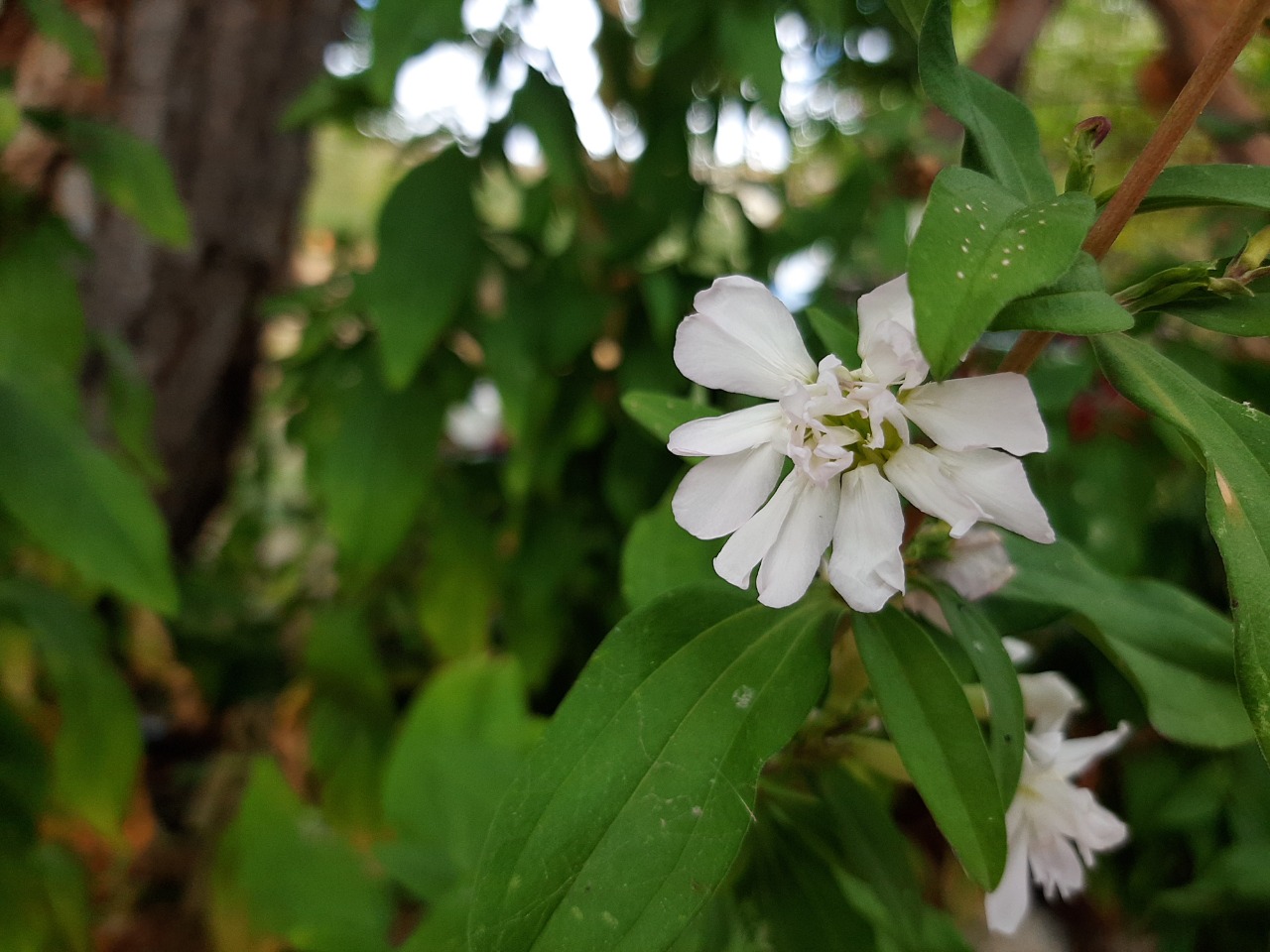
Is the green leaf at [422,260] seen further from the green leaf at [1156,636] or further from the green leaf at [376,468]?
the green leaf at [1156,636]

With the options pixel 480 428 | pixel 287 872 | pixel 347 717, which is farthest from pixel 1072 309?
pixel 480 428

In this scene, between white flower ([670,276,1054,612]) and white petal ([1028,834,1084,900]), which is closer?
white flower ([670,276,1054,612])

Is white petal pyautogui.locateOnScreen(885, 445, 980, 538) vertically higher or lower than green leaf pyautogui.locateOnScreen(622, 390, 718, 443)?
higher

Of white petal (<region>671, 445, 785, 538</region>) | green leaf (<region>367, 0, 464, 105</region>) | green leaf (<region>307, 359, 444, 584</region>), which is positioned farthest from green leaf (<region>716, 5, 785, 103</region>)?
white petal (<region>671, 445, 785, 538</region>)

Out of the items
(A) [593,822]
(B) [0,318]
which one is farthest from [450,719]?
(A) [593,822]

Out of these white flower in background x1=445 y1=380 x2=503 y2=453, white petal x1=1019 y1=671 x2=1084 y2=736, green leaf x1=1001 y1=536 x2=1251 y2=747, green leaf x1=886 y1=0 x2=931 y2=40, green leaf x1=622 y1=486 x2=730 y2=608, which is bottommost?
white flower in background x1=445 y1=380 x2=503 y2=453

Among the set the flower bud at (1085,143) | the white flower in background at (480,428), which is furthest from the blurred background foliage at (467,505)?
the white flower in background at (480,428)

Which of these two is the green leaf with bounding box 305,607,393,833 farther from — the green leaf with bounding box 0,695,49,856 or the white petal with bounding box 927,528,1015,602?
the white petal with bounding box 927,528,1015,602

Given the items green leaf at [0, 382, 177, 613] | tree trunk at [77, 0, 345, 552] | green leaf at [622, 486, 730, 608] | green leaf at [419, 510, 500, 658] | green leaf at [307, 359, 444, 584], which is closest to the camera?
green leaf at [622, 486, 730, 608]
